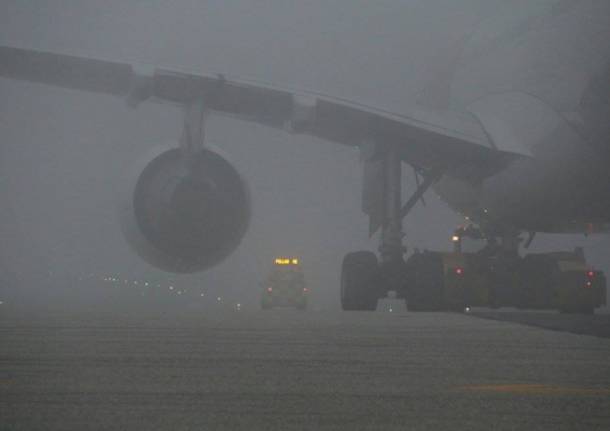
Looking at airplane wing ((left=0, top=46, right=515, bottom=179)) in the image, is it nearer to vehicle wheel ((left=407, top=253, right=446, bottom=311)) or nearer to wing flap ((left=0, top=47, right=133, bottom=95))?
wing flap ((left=0, top=47, right=133, bottom=95))

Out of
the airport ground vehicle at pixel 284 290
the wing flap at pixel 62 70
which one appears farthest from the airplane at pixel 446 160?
the airport ground vehicle at pixel 284 290

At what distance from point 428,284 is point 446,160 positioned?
2.25 meters

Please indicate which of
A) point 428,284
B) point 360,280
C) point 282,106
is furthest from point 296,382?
point 360,280

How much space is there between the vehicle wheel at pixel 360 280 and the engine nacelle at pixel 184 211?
346 centimetres

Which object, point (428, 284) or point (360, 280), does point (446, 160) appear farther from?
point (360, 280)

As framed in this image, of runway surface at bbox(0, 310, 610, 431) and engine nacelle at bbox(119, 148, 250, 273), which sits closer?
runway surface at bbox(0, 310, 610, 431)

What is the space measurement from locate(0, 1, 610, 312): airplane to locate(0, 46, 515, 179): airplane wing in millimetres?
27

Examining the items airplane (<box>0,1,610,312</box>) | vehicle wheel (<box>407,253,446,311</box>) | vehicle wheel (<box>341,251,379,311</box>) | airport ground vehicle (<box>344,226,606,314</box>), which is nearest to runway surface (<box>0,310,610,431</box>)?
airplane (<box>0,1,610,312</box>)

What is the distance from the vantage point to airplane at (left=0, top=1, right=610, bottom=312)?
12.3 metres

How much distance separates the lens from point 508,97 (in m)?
14.2

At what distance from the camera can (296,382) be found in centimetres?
402

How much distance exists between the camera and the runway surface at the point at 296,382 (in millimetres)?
2965

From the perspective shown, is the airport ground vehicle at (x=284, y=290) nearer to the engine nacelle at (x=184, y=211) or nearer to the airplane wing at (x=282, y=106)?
the airplane wing at (x=282, y=106)

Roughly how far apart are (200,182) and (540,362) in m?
7.86
